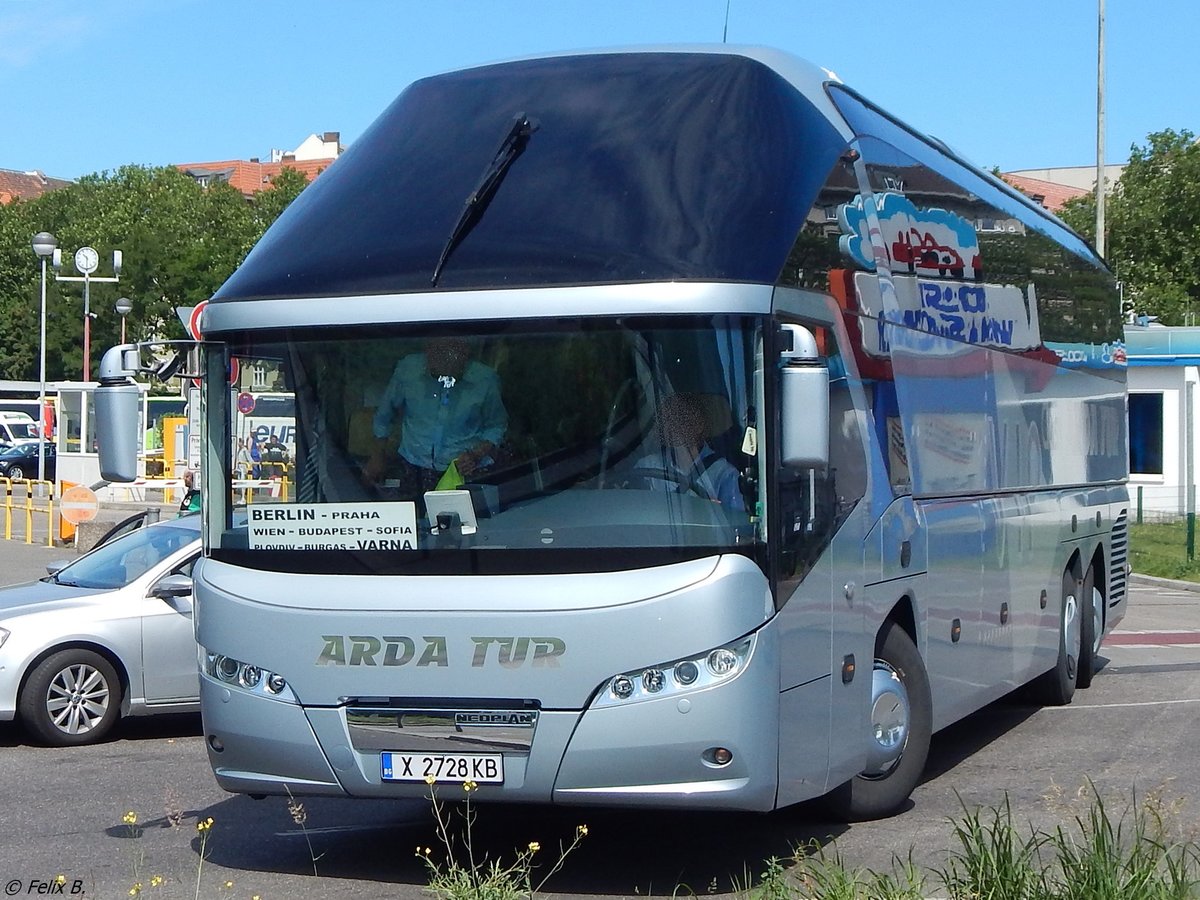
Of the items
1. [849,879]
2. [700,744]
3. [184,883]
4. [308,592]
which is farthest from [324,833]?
[849,879]

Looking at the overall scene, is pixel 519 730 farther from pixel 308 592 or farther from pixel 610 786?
pixel 308 592

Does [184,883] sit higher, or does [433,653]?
[433,653]

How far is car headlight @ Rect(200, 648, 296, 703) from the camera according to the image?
22.9ft

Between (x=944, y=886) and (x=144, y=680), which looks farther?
(x=144, y=680)

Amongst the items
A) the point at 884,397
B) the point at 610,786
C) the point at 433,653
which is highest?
the point at 884,397

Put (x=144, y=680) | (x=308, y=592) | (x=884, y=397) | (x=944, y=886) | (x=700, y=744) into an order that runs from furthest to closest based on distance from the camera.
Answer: (x=144, y=680)
(x=884, y=397)
(x=308, y=592)
(x=700, y=744)
(x=944, y=886)

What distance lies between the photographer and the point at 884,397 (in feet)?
27.2

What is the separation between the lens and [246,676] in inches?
279

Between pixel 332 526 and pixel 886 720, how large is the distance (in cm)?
298

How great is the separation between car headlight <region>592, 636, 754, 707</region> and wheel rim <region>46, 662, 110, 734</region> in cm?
595

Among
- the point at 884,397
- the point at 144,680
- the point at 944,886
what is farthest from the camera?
the point at 144,680

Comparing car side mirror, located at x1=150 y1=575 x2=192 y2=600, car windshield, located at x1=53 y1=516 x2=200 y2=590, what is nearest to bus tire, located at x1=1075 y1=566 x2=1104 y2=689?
car side mirror, located at x1=150 y1=575 x2=192 y2=600

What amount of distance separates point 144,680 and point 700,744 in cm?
605

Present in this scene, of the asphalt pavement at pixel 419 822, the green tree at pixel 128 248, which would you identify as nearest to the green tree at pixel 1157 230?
the green tree at pixel 128 248
